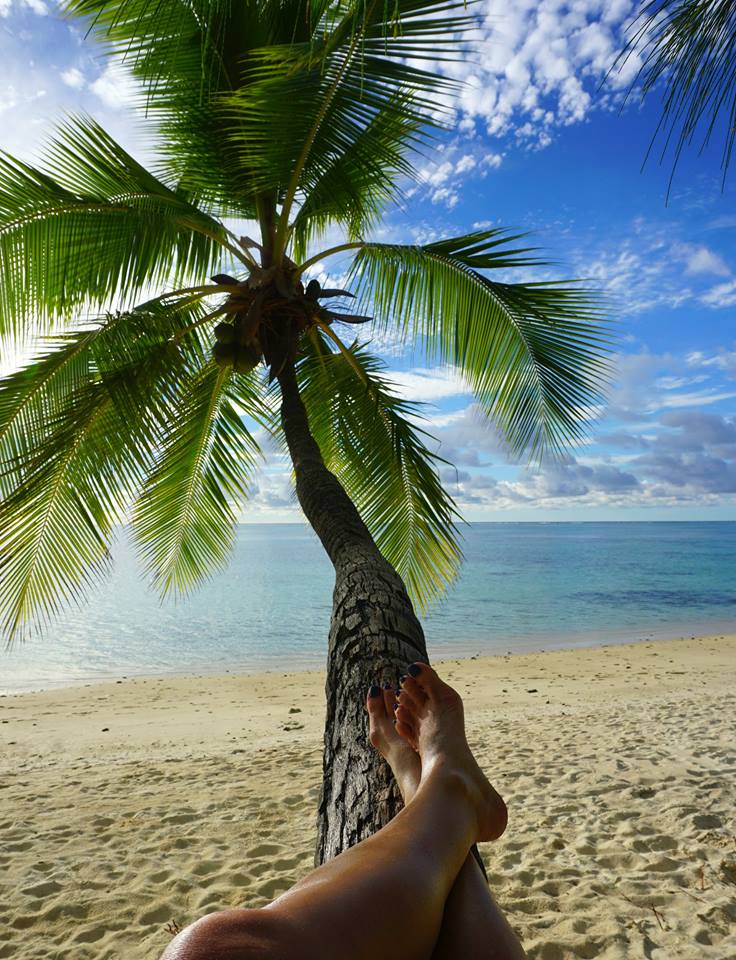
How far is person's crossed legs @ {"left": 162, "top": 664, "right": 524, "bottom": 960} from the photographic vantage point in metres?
1.08

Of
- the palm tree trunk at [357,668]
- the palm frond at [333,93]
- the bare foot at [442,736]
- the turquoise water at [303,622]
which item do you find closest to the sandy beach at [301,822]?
the palm tree trunk at [357,668]

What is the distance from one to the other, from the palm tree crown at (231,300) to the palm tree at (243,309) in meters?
0.02

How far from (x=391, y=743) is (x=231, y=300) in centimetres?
337

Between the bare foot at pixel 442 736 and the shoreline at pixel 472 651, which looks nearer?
the bare foot at pixel 442 736

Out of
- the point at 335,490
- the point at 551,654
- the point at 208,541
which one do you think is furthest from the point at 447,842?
the point at 551,654

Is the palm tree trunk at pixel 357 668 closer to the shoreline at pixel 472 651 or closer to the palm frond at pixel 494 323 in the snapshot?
the palm frond at pixel 494 323

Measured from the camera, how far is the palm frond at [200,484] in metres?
5.47

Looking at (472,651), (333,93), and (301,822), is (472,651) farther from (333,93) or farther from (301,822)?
(333,93)

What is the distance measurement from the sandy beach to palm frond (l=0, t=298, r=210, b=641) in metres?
1.58

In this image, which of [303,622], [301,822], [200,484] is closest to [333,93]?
[200,484]

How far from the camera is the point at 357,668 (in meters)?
2.42

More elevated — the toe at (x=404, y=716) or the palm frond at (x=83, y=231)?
the palm frond at (x=83, y=231)

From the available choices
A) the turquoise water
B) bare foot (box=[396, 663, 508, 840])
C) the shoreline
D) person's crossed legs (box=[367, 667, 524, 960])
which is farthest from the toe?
the turquoise water

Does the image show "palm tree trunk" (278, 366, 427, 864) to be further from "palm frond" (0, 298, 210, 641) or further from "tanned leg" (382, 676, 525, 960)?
"palm frond" (0, 298, 210, 641)
